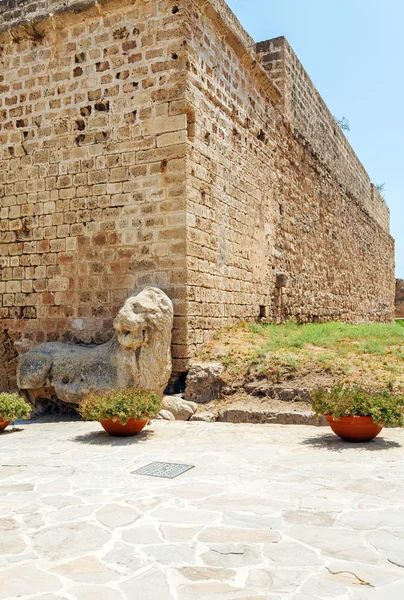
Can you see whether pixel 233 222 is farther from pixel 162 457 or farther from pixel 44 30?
pixel 162 457

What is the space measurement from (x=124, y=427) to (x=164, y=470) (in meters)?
1.36

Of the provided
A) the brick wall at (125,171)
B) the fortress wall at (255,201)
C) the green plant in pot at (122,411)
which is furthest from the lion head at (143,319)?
the green plant in pot at (122,411)

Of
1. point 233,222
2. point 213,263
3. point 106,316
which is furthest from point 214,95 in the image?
point 106,316

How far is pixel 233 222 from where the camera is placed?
30.4 feet

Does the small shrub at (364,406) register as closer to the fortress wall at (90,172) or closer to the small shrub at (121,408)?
the small shrub at (121,408)

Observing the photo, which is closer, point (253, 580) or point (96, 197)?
point (253, 580)

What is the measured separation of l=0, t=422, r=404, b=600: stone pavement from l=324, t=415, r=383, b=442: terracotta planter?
4.6 inches

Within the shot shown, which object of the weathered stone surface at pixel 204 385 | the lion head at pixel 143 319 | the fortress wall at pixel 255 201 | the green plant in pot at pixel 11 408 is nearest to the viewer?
the green plant in pot at pixel 11 408

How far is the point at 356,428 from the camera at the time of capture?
5.25 m

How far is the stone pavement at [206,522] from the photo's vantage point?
2.50 metres

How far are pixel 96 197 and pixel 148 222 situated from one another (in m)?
1.01

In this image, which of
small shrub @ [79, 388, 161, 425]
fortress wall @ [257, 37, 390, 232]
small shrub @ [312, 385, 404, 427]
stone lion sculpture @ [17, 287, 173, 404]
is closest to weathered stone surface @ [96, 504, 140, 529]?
small shrub @ [79, 388, 161, 425]

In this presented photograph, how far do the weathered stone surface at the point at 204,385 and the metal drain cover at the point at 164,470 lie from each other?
279 centimetres

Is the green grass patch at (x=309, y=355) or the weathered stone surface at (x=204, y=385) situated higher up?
the green grass patch at (x=309, y=355)
